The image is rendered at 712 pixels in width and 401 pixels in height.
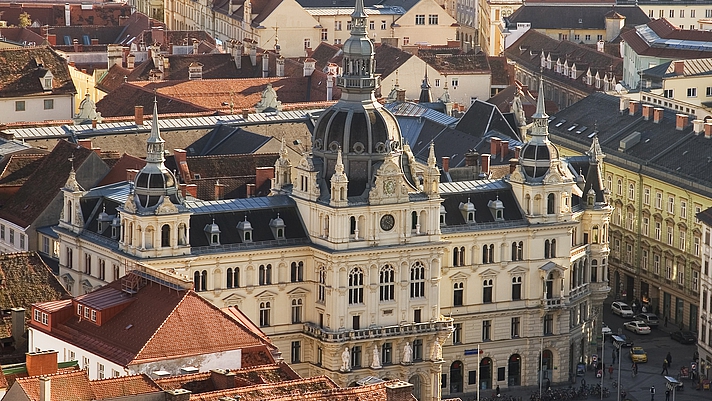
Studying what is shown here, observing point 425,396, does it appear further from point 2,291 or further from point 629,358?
point 2,291

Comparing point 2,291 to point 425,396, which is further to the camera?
point 425,396

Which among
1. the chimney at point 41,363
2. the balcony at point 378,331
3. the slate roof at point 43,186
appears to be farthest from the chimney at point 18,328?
the slate roof at point 43,186

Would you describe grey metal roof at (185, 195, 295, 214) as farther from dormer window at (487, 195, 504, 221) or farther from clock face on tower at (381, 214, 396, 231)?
dormer window at (487, 195, 504, 221)

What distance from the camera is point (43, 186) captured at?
196m

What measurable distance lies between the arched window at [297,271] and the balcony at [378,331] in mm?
3260

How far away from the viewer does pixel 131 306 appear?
14862 cm

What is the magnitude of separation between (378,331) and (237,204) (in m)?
13.3

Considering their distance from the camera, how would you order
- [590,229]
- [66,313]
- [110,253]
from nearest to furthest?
[66,313], [110,253], [590,229]

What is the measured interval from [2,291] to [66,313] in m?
6.86

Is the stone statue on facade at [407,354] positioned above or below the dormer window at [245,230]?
below

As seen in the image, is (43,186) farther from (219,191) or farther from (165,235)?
(165,235)

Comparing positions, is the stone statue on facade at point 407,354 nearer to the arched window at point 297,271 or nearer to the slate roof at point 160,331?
the arched window at point 297,271

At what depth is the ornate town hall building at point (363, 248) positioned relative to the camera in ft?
579

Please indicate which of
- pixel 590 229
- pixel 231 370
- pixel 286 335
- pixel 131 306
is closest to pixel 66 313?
pixel 131 306
